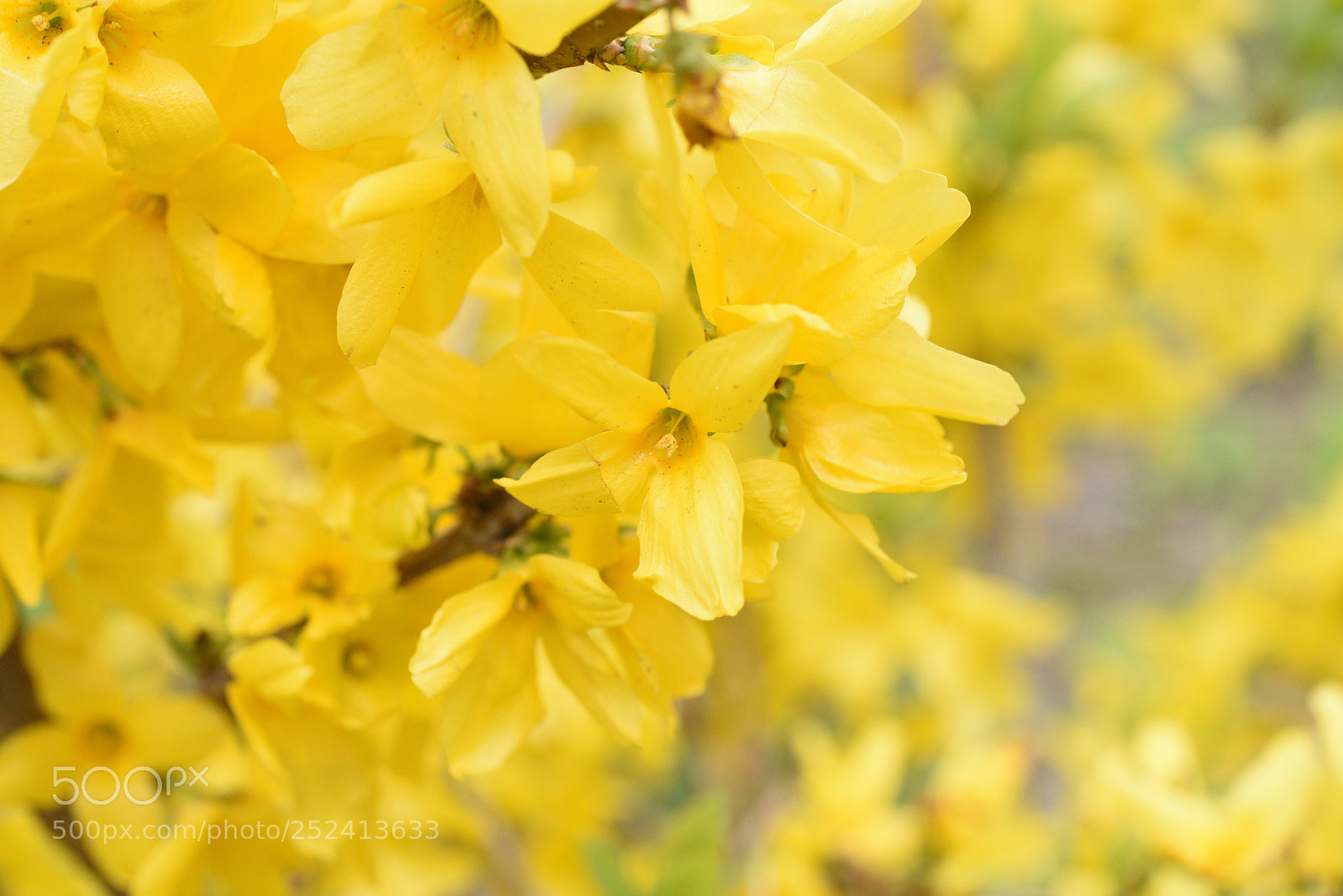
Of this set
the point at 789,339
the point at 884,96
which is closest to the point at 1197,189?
the point at 884,96

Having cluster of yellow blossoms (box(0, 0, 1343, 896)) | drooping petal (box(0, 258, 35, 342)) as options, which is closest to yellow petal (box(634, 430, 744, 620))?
cluster of yellow blossoms (box(0, 0, 1343, 896))

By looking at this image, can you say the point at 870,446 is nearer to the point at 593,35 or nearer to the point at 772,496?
the point at 772,496

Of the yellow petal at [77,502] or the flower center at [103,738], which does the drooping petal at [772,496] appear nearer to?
the yellow petal at [77,502]

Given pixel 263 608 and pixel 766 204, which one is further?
pixel 263 608

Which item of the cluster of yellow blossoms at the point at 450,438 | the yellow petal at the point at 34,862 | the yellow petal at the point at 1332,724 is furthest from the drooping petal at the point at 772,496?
the yellow petal at the point at 34,862

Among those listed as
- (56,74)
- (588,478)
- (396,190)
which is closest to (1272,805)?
(588,478)

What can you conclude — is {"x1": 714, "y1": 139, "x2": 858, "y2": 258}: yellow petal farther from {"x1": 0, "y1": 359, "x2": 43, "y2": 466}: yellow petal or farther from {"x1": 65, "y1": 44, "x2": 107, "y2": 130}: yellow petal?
{"x1": 0, "y1": 359, "x2": 43, "y2": 466}: yellow petal
